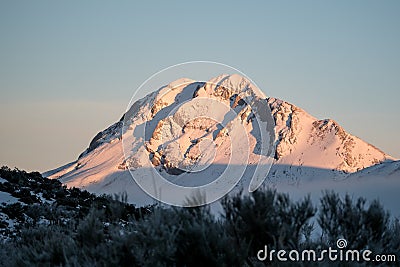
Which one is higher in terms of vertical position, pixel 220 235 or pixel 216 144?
pixel 216 144

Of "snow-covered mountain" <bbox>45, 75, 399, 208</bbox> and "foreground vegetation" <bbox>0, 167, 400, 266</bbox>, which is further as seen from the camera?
"snow-covered mountain" <bbox>45, 75, 399, 208</bbox>

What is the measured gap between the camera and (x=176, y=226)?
25.7 feet

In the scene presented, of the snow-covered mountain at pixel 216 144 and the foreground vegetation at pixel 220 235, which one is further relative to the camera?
the snow-covered mountain at pixel 216 144

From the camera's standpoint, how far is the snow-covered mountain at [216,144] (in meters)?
115

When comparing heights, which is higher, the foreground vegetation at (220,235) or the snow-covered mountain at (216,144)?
the snow-covered mountain at (216,144)

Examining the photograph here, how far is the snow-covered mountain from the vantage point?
115 m

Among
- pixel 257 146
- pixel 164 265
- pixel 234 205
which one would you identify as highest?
pixel 257 146

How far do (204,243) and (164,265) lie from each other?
0.63 m

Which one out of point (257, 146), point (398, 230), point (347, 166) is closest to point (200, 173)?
point (257, 146)

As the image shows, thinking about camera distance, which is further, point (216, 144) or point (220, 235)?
point (216, 144)

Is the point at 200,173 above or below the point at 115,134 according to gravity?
below

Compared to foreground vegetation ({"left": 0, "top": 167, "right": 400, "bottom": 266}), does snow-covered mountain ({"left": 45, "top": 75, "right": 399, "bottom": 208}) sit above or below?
above

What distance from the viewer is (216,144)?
129000 millimetres

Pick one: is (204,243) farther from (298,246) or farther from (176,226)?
(298,246)
